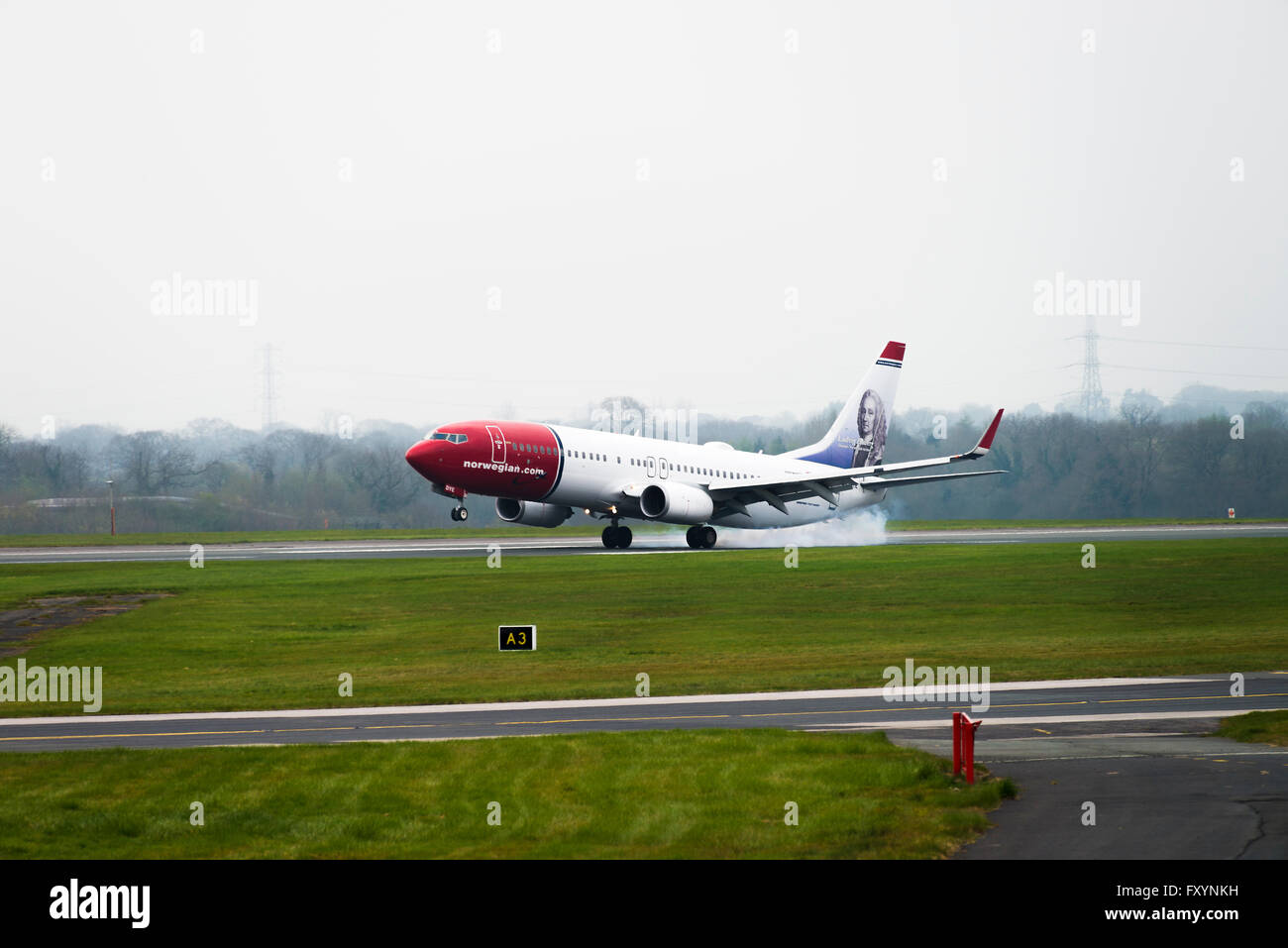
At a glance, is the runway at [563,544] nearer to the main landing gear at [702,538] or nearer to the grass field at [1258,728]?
the main landing gear at [702,538]

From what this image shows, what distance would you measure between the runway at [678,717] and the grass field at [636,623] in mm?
1388

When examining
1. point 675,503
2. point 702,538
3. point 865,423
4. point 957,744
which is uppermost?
point 865,423

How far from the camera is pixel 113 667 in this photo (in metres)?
31.5

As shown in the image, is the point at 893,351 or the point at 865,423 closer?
the point at 865,423

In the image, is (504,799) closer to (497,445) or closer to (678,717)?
(678,717)

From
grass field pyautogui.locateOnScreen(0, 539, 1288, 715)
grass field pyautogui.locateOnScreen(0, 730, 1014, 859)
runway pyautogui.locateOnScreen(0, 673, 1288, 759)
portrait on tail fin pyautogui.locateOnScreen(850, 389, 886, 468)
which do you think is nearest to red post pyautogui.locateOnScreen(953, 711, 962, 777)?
grass field pyautogui.locateOnScreen(0, 730, 1014, 859)

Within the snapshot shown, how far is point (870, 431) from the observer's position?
7775 cm

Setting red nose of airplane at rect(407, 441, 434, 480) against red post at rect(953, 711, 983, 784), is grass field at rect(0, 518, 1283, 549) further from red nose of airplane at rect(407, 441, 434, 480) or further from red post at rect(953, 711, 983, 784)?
red post at rect(953, 711, 983, 784)

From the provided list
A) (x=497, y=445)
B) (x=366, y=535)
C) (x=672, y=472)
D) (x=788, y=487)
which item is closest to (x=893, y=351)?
(x=788, y=487)

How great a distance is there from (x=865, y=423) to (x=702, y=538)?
58.7 ft

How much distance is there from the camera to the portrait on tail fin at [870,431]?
253 feet

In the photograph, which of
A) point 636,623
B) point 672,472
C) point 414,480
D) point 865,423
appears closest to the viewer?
point 636,623
